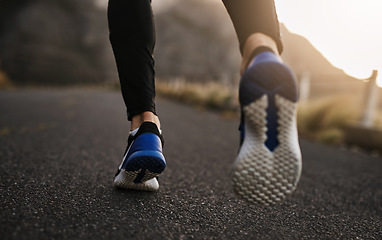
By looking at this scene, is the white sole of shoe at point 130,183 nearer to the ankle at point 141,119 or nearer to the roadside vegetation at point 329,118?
the ankle at point 141,119

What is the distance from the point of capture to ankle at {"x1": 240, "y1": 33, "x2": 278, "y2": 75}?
762 mm

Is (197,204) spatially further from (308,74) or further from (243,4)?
(308,74)

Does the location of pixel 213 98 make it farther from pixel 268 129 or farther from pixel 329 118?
pixel 268 129

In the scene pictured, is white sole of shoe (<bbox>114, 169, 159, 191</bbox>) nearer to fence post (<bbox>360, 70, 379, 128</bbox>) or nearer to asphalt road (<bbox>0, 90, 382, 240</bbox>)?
asphalt road (<bbox>0, 90, 382, 240</bbox>)

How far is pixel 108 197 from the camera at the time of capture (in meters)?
0.98

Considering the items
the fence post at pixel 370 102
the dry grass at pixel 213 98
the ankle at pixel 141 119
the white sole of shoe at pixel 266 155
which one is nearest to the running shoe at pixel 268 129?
the white sole of shoe at pixel 266 155

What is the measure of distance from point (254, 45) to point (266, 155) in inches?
11.7

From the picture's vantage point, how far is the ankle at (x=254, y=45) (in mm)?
762

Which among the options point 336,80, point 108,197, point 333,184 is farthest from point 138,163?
point 336,80

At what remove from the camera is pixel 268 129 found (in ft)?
2.24

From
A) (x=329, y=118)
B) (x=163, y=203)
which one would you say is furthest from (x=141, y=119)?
(x=329, y=118)

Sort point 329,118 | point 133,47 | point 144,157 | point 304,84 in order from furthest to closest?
point 304,84, point 329,118, point 133,47, point 144,157

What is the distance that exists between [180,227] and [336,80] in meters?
5.76

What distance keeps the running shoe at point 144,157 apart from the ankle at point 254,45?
0.36m
